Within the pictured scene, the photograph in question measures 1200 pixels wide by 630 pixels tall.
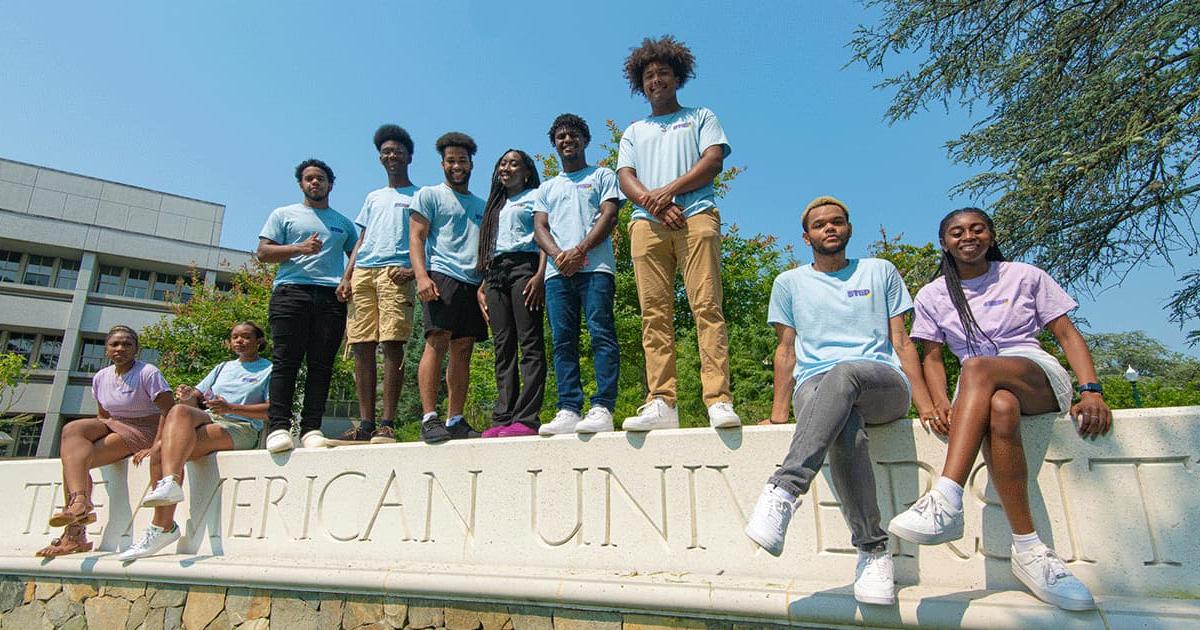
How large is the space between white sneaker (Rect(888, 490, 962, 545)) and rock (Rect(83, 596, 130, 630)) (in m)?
4.41

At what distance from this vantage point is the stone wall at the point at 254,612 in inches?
118

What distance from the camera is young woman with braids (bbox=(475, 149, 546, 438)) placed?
152 inches

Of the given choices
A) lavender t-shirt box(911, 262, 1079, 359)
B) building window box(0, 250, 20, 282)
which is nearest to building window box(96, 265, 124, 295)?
building window box(0, 250, 20, 282)

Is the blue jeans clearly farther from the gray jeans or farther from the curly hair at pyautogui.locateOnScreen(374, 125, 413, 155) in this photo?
the curly hair at pyautogui.locateOnScreen(374, 125, 413, 155)

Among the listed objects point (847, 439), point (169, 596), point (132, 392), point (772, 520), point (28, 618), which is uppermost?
point (132, 392)

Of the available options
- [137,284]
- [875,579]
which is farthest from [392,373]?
[137,284]

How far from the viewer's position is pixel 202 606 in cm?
381

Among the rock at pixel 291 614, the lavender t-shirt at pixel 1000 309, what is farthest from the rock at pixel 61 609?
the lavender t-shirt at pixel 1000 309

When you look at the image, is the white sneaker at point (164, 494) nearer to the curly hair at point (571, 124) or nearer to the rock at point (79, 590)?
the rock at point (79, 590)

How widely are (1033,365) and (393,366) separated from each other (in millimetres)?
3618

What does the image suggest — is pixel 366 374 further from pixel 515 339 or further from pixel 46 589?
pixel 46 589

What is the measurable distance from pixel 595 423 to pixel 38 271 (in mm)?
33955

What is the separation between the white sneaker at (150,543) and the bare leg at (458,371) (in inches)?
74.4

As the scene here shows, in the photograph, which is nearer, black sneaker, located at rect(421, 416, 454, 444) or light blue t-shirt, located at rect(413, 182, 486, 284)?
black sneaker, located at rect(421, 416, 454, 444)
